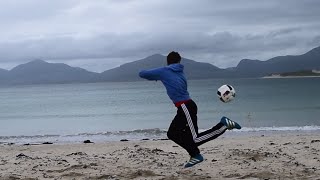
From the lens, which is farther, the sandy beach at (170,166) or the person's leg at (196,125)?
the sandy beach at (170,166)

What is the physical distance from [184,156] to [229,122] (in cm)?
352

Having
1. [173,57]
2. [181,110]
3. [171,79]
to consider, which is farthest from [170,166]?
[173,57]

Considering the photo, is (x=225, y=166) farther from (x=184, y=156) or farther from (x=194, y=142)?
(x=184, y=156)

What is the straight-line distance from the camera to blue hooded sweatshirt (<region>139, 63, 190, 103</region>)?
9.02 m

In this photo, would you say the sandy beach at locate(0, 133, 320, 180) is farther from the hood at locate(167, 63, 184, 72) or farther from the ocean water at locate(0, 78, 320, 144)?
the ocean water at locate(0, 78, 320, 144)

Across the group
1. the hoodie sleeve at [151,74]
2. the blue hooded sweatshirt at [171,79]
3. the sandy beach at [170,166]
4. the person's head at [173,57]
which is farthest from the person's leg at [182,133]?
the person's head at [173,57]

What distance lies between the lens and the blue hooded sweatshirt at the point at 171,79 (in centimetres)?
902

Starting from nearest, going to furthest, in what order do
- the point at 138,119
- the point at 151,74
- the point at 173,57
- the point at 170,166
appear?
the point at 151,74 < the point at 173,57 < the point at 170,166 < the point at 138,119

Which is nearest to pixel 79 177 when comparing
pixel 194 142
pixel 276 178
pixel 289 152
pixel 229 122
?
pixel 194 142

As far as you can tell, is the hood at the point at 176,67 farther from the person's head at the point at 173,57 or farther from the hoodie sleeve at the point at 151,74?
the hoodie sleeve at the point at 151,74

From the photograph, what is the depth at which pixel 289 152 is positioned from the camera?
1262cm

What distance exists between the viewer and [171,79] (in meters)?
9.08

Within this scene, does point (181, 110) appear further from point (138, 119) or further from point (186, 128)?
point (138, 119)

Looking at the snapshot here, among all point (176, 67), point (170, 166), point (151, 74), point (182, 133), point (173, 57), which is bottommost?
point (170, 166)
